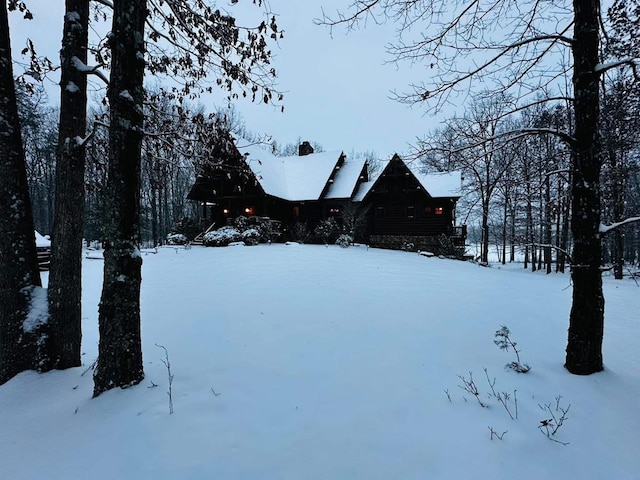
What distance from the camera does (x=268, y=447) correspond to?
2520 mm

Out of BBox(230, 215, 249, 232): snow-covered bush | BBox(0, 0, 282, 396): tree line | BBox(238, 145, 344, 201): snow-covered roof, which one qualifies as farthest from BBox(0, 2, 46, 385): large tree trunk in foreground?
BBox(238, 145, 344, 201): snow-covered roof

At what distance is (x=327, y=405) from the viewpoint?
10.2 feet

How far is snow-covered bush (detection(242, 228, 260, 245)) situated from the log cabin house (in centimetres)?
407

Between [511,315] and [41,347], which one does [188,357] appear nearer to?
[41,347]

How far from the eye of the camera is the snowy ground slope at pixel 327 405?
2.38 metres

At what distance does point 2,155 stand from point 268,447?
4486 millimetres

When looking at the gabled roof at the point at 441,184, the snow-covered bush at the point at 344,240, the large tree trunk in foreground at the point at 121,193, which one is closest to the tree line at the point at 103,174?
the large tree trunk in foreground at the point at 121,193

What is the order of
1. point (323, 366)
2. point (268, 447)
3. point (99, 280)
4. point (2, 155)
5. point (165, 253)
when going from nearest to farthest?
point (268, 447)
point (2, 155)
point (323, 366)
point (99, 280)
point (165, 253)

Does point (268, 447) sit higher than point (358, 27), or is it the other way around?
point (358, 27)

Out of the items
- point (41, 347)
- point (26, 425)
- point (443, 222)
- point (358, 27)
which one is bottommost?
point (26, 425)

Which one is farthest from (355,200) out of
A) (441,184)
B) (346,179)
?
(441,184)

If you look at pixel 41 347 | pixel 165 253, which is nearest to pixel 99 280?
pixel 165 253

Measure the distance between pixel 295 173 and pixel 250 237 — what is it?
10860 mm

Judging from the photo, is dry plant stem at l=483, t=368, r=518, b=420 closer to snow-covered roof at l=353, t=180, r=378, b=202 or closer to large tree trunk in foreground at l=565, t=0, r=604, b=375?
large tree trunk in foreground at l=565, t=0, r=604, b=375
